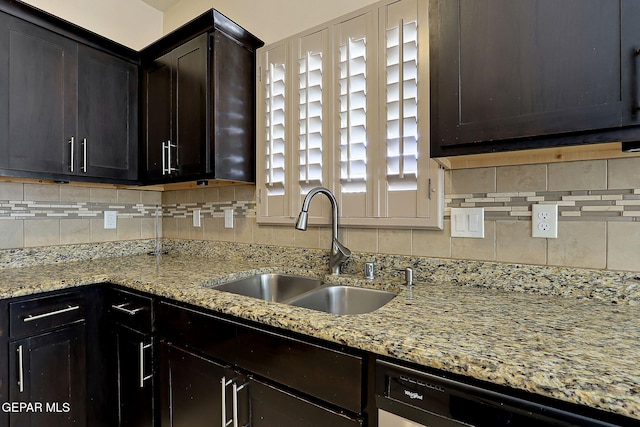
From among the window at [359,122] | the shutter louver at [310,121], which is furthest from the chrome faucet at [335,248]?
the shutter louver at [310,121]

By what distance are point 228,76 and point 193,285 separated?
1106 millimetres

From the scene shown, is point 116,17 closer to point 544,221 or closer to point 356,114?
point 356,114

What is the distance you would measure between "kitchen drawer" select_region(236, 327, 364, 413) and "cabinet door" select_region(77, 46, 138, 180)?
1.43 meters

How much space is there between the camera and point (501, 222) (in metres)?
1.22

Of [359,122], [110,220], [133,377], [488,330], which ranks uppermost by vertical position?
[359,122]

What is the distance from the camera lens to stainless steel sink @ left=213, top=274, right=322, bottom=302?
157 centimetres

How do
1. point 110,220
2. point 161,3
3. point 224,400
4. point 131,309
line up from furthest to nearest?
point 161,3 < point 110,220 < point 131,309 < point 224,400

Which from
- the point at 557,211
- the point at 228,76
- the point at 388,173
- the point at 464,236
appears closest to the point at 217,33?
the point at 228,76

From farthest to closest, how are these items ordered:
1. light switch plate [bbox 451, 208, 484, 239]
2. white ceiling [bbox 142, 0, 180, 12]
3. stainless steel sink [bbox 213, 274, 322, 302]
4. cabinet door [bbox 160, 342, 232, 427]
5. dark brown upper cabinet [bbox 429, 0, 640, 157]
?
white ceiling [bbox 142, 0, 180, 12] → stainless steel sink [bbox 213, 274, 322, 302] → light switch plate [bbox 451, 208, 484, 239] → cabinet door [bbox 160, 342, 232, 427] → dark brown upper cabinet [bbox 429, 0, 640, 157]

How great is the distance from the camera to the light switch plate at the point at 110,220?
7.07ft

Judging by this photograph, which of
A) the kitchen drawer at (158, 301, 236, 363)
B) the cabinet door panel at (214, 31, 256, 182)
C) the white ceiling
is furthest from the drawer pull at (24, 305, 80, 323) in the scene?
→ the white ceiling

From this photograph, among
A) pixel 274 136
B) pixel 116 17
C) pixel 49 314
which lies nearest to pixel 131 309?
pixel 49 314

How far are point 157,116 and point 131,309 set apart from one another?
1.12 meters

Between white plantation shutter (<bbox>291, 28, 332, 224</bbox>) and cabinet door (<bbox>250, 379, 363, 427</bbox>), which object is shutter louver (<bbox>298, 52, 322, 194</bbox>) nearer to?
white plantation shutter (<bbox>291, 28, 332, 224</bbox>)
